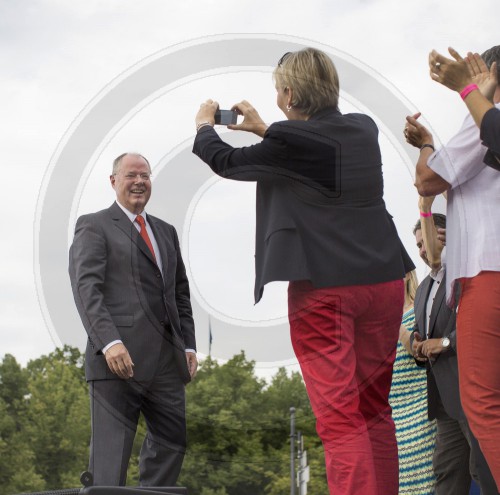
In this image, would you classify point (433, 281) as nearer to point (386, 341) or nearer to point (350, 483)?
point (386, 341)

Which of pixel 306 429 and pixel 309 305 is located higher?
pixel 309 305

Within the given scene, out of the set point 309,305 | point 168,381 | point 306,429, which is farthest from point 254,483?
point 309,305

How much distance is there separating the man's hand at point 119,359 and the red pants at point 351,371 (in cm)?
128

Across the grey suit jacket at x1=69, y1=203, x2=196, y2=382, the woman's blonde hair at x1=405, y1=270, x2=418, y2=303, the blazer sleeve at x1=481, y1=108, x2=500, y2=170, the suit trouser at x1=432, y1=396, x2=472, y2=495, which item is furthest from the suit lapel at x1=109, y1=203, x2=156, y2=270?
the woman's blonde hair at x1=405, y1=270, x2=418, y2=303

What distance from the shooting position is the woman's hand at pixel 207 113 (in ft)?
11.2

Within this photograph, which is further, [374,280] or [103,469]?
[103,469]

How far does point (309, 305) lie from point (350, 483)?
654 mm

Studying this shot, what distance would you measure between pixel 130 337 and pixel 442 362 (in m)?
1.70

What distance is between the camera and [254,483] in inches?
149

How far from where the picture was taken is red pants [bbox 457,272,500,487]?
9.67ft

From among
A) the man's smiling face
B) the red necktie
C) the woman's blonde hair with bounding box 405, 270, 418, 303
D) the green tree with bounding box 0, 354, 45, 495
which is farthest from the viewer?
the green tree with bounding box 0, 354, 45, 495

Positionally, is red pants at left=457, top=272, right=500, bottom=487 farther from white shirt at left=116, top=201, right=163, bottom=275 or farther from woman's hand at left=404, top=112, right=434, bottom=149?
white shirt at left=116, top=201, right=163, bottom=275

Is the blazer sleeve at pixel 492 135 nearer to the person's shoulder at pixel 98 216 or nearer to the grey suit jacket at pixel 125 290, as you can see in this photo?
the grey suit jacket at pixel 125 290

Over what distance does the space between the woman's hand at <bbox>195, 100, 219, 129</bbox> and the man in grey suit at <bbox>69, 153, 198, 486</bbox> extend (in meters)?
0.93
